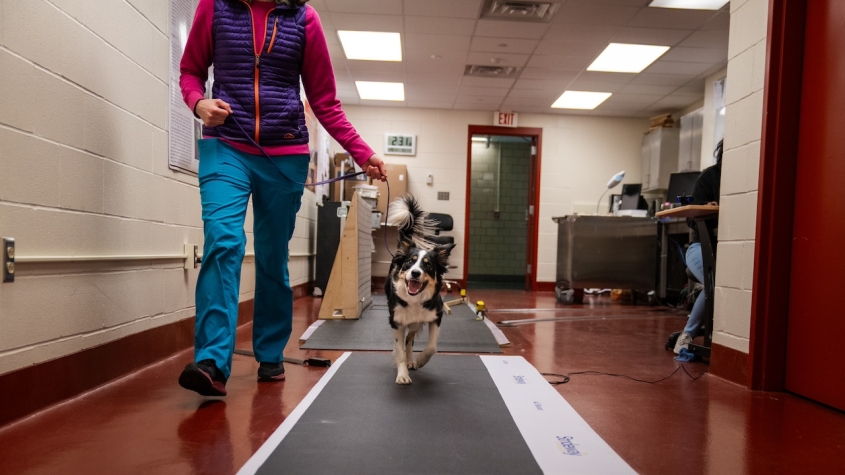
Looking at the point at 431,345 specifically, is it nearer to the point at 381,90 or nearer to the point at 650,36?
the point at 650,36

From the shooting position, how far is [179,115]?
105 inches

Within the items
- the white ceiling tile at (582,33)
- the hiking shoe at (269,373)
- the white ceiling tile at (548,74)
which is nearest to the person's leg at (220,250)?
the hiking shoe at (269,373)

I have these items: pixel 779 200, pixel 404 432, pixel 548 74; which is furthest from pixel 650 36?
pixel 404 432

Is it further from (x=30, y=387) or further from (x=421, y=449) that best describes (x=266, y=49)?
(x=421, y=449)

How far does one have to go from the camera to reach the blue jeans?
3.08m

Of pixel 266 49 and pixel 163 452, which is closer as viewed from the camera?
pixel 163 452

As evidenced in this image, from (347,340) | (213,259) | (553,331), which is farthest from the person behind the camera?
(553,331)

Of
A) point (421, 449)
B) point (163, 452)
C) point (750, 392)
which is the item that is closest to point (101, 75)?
point (163, 452)

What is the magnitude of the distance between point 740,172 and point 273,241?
215 centimetres

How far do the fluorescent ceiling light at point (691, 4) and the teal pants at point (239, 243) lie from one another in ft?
12.9

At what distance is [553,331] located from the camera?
396cm

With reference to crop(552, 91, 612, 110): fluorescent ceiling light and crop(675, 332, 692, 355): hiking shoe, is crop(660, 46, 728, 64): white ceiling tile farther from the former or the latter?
crop(675, 332, 692, 355): hiking shoe

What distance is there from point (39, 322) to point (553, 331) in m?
3.19

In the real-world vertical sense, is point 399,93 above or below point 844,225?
above
